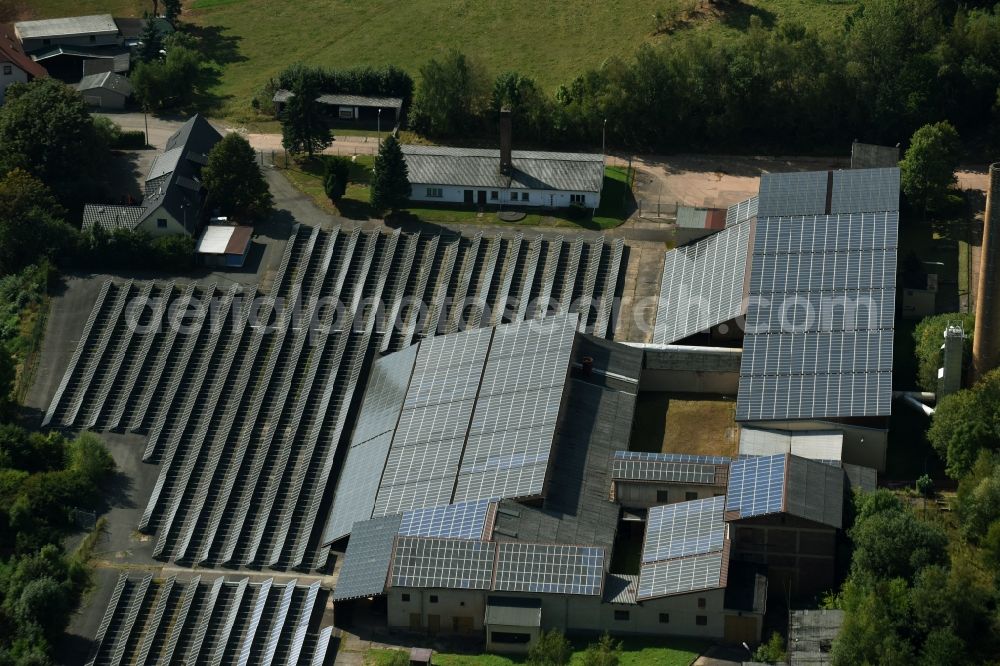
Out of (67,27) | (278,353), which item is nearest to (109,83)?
(67,27)

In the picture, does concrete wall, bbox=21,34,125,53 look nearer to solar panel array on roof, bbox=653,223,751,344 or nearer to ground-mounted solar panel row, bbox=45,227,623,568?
ground-mounted solar panel row, bbox=45,227,623,568

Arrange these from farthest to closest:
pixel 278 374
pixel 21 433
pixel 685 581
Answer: pixel 278 374 → pixel 21 433 → pixel 685 581

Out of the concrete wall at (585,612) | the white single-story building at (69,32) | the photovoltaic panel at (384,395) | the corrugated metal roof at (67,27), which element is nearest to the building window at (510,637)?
the concrete wall at (585,612)

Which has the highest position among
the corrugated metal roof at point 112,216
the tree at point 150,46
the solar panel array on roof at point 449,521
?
the tree at point 150,46

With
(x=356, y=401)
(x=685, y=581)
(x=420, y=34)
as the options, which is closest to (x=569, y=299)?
(x=356, y=401)

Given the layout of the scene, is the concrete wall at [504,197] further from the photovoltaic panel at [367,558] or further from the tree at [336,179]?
the photovoltaic panel at [367,558]

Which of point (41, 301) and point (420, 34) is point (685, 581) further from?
point (420, 34)

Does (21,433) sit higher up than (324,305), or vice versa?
(324,305)
